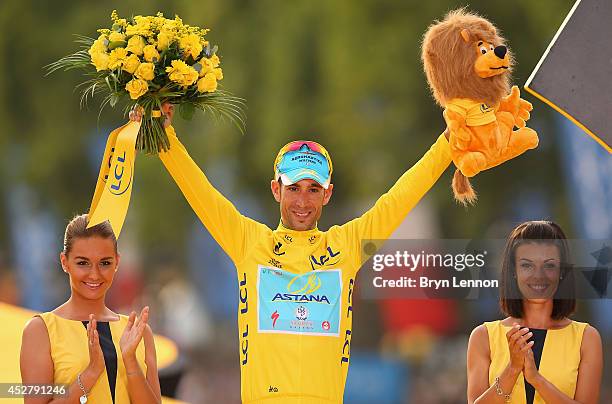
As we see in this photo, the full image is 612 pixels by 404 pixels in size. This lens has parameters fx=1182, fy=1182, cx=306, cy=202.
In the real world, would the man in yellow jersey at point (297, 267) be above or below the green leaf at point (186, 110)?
below

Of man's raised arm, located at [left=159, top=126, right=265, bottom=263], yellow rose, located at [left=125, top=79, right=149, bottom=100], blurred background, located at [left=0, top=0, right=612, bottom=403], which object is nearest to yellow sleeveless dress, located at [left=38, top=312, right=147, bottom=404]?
man's raised arm, located at [left=159, top=126, right=265, bottom=263]

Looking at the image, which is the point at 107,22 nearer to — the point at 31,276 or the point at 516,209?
the point at 31,276

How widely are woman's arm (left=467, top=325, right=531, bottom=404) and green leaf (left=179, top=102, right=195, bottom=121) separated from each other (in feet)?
4.23

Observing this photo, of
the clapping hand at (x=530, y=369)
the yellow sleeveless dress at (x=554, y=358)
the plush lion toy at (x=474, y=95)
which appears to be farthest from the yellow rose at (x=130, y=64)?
the clapping hand at (x=530, y=369)

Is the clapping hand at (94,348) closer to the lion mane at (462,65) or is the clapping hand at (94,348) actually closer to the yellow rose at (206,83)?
the yellow rose at (206,83)

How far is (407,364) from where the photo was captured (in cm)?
901

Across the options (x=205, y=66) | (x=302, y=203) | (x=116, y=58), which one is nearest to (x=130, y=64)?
(x=116, y=58)

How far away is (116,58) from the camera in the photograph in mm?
4129

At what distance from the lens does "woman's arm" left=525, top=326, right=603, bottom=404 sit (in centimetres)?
390

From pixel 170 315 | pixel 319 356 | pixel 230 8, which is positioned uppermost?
pixel 230 8

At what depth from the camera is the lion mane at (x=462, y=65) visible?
169 inches

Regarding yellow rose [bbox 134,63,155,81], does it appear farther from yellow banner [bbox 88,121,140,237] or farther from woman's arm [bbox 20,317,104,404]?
woman's arm [bbox 20,317,104,404]

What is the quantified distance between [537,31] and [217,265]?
11.6 feet

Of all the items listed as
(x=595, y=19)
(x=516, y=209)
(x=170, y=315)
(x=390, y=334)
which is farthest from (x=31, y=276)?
(x=595, y=19)
